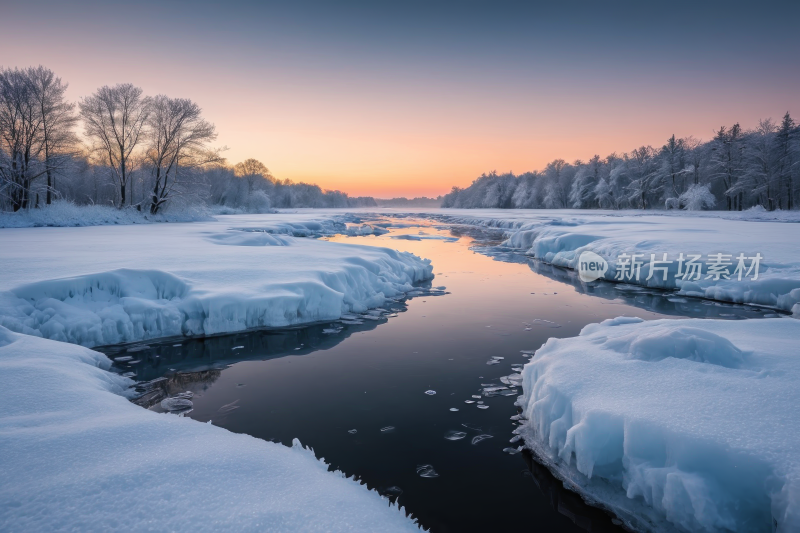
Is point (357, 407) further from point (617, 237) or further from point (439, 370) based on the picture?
point (617, 237)

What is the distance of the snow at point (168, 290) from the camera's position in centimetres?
647

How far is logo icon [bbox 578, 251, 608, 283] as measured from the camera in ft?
45.1

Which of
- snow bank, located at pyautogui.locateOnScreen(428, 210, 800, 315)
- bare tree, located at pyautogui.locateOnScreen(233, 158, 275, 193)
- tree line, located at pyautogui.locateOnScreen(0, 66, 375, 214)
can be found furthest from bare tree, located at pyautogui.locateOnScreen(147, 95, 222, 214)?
bare tree, located at pyautogui.locateOnScreen(233, 158, 275, 193)

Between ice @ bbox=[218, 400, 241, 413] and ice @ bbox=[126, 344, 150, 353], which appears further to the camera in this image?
ice @ bbox=[126, 344, 150, 353]

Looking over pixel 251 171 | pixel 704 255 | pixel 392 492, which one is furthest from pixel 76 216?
pixel 251 171

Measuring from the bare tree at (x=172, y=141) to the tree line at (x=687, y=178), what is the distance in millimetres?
50488

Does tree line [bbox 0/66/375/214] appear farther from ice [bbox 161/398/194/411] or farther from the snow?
ice [bbox 161/398/194/411]

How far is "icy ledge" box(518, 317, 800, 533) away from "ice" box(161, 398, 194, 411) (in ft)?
13.4

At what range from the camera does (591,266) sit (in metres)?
14.4

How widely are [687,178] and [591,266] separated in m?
52.7

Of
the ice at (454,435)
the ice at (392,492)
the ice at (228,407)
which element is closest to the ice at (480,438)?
the ice at (454,435)

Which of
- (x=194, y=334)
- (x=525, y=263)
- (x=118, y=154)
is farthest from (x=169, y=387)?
(x=118, y=154)

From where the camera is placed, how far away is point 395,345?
23.4ft

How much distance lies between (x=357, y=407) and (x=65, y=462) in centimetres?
298
